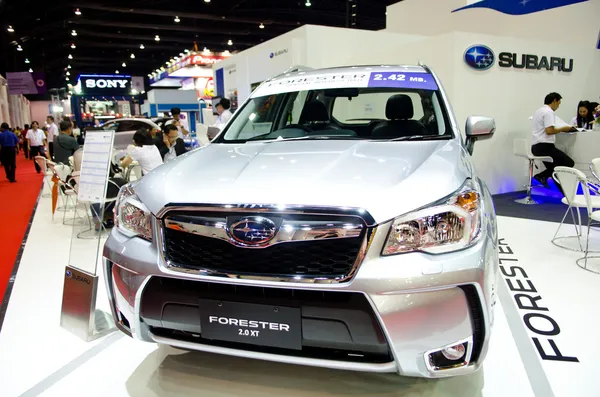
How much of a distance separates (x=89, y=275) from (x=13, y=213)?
556 centimetres

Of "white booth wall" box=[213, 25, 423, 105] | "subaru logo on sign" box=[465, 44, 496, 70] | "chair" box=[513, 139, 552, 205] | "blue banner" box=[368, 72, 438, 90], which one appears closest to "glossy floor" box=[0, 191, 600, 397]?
"blue banner" box=[368, 72, 438, 90]

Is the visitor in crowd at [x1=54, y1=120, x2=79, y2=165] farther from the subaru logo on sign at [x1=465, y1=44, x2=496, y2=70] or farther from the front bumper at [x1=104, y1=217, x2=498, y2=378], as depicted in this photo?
the front bumper at [x1=104, y1=217, x2=498, y2=378]

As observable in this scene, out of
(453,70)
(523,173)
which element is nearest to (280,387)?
(453,70)

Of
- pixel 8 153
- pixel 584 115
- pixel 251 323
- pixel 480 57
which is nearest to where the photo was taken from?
pixel 251 323

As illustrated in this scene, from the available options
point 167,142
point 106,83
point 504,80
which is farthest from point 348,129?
point 106,83

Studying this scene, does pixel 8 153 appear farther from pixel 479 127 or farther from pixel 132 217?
pixel 479 127

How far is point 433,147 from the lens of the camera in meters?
2.04

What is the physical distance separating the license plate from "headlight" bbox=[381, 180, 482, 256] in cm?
40

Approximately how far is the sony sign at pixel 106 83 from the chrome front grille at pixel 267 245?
25.8 meters

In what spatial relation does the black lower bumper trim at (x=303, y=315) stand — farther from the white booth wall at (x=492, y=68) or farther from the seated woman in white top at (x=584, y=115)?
the seated woman in white top at (x=584, y=115)

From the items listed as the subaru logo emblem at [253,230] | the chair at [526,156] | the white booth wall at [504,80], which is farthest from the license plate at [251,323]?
the chair at [526,156]

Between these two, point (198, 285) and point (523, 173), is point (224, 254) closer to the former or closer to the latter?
point (198, 285)

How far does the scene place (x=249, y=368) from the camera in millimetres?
2131

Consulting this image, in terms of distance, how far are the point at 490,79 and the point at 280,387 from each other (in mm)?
6220
